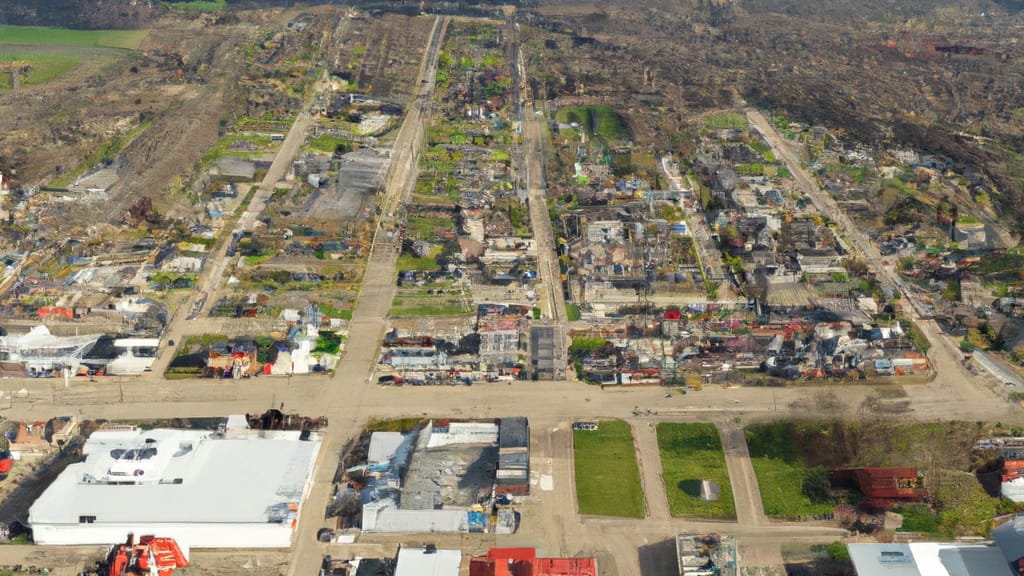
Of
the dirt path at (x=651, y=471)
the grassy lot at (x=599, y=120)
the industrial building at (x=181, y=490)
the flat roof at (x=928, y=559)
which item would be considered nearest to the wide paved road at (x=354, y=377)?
the industrial building at (x=181, y=490)

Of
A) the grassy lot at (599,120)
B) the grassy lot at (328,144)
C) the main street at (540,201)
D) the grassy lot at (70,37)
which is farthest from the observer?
the grassy lot at (70,37)

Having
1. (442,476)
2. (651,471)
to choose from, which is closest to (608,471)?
(651,471)

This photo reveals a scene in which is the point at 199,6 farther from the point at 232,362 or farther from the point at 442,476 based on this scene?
the point at 442,476

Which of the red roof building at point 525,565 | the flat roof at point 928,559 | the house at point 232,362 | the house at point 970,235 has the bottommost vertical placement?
the red roof building at point 525,565

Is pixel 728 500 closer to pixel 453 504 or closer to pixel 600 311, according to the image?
pixel 453 504

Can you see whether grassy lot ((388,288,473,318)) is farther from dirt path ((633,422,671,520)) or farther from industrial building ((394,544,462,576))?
industrial building ((394,544,462,576))

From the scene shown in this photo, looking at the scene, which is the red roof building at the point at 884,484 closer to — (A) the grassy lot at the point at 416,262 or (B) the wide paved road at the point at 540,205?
(B) the wide paved road at the point at 540,205

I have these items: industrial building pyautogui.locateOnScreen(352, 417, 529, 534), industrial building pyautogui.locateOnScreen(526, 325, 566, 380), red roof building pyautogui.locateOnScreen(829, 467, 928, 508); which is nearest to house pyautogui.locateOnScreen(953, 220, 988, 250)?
red roof building pyautogui.locateOnScreen(829, 467, 928, 508)
